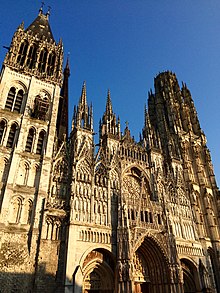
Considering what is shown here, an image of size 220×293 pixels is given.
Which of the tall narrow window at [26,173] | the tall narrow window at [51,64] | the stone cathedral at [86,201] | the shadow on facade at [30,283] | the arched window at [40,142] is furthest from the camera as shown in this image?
the tall narrow window at [51,64]

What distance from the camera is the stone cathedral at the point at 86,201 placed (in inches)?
721

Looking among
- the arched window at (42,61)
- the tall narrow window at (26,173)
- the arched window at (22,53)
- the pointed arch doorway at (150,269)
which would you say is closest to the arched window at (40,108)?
the arched window at (42,61)

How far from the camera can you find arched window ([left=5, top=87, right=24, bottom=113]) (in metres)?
23.9

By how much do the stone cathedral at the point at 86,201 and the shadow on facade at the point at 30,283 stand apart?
6 cm

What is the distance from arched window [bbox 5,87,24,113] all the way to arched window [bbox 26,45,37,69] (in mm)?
4251

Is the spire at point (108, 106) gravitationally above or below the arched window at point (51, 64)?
below

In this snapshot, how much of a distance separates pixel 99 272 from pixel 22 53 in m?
25.1

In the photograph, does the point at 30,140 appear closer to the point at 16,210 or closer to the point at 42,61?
the point at 16,210

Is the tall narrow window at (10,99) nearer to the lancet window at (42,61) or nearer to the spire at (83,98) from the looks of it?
the lancet window at (42,61)

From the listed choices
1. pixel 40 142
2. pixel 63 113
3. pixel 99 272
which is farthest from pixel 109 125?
pixel 99 272

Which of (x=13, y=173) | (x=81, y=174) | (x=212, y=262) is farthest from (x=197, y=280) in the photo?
(x=13, y=173)

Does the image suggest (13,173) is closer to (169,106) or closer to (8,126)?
(8,126)

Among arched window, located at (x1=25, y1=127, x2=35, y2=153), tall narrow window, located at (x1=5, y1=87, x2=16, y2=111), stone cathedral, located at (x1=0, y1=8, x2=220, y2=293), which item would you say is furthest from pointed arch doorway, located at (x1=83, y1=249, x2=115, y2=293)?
tall narrow window, located at (x1=5, y1=87, x2=16, y2=111)

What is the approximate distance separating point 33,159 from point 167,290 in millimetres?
17070
